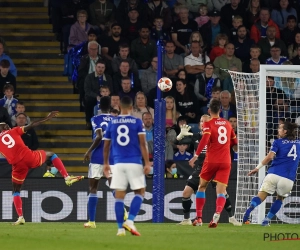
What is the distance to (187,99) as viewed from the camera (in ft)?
74.5

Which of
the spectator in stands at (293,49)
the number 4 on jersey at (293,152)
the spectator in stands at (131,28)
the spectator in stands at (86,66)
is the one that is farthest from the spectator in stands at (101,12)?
the number 4 on jersey at (293,152)

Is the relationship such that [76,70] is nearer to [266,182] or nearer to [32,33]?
[32,33]

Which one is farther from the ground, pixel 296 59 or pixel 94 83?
pixel 296 59

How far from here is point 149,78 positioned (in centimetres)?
2336

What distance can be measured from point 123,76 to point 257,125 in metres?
4.32

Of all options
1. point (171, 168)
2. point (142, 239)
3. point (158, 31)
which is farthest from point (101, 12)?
point (142, 239)

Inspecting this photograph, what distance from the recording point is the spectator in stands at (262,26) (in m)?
25.0

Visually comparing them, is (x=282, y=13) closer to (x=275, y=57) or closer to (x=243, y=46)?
(x=243, y=46)

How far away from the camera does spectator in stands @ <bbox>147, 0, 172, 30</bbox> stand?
2495 centimetres

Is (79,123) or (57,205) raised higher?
(79,123)

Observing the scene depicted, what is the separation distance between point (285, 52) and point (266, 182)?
795 cm

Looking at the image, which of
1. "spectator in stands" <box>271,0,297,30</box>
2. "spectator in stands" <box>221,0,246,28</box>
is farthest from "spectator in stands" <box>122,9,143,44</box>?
"spectator in stands" <box>271,0,297,30</box>

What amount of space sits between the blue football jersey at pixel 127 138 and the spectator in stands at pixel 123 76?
8.83 m

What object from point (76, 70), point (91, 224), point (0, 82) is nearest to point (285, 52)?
point (76, 70)
